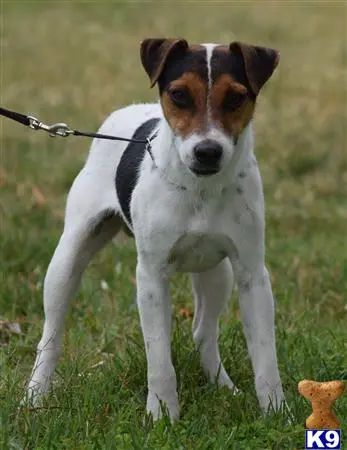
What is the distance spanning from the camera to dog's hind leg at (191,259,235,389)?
17.6 feet

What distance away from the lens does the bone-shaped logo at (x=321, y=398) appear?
4.32 metres

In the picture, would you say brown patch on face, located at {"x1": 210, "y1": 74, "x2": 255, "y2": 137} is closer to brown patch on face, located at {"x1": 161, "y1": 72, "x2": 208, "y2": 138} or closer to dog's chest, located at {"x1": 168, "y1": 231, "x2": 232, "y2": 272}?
brown patch on face, located at {"x1": 161, "y1": 72, "x2": 208, "y2": 138}

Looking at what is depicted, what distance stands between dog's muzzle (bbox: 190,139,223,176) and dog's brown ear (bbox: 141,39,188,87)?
42 cm

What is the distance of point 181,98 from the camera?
4.43 m

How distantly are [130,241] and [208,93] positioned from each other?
3.51 meters

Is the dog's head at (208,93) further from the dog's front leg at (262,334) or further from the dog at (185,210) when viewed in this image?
the dog's front leg at (262,334)

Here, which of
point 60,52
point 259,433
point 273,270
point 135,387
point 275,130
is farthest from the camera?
point 60,52

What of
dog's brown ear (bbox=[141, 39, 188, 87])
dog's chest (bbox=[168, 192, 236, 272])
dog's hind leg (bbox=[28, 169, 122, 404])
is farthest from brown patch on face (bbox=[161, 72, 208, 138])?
dog's hind leg (bbox=[28, 169, 122, 404])

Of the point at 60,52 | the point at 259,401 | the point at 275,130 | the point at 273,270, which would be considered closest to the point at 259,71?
the point at 259,401

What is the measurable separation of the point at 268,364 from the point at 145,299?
632mm

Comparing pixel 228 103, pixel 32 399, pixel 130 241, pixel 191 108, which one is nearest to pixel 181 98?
pixel 191 108

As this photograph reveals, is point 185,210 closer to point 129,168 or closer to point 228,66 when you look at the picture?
point 129,168

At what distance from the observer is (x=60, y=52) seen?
13969 millimetres

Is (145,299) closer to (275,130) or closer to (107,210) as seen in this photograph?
(107,210)
